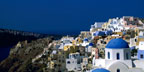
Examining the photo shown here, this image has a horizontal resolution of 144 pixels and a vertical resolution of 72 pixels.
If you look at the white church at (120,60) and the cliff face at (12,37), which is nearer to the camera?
the white church at (120,60)

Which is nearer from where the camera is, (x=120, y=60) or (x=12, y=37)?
(x=120, y=60)

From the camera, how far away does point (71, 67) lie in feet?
119

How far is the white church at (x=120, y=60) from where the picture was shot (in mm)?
23677

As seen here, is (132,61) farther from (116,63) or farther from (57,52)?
(57,52)

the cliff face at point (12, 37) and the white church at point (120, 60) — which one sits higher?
the cliff face at point (12, 37)

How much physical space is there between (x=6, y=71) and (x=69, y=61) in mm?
28083

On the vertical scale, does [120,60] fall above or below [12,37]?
below

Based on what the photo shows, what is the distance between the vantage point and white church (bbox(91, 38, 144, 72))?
77.7ft

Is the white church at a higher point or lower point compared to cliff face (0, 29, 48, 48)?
lower

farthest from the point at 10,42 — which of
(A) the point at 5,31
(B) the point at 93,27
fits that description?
(B) the point at 93,27

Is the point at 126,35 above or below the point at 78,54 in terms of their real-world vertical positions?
above

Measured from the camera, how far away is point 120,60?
24078 millimetres

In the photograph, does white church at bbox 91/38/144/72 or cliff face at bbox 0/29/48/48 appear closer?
white church at bbox 91/38/144/72

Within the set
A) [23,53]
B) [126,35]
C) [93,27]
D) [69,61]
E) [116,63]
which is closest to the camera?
[116,63]
